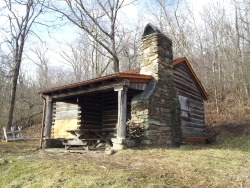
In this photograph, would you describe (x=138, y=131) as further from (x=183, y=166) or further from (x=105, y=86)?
(x=183, y=166)

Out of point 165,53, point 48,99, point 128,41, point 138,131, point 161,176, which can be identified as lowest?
point 161,176

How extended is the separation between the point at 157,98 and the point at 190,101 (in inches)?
142

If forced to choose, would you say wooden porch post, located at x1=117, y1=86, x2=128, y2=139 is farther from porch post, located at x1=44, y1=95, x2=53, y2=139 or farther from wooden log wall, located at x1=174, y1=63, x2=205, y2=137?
porch post, located at x1=44, y1=95, x2=53, y2=139

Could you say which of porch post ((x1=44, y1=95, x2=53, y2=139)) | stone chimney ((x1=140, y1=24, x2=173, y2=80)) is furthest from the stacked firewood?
porch post ((x1=44, y1=95, x2=53, y2=139))

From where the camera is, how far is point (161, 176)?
14.4 feet

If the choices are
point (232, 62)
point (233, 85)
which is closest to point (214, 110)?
point (233, 85)

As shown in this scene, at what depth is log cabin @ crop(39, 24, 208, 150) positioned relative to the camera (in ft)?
28.5

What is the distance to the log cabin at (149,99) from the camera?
869cm

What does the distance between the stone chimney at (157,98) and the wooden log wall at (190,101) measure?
0.88 meters

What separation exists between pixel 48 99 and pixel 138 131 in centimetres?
538

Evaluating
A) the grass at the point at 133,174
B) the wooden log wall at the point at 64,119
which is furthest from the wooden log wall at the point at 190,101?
the wooden log wall at the point at 64,119

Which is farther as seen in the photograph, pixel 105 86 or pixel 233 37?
pixel 233 37

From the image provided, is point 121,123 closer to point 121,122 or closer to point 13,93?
point 121,122

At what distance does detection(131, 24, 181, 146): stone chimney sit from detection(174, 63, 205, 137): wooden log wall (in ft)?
2.88
